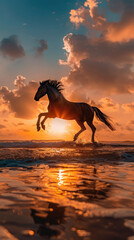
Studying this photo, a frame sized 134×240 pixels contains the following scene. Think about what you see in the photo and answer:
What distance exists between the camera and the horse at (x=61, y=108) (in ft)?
30.8

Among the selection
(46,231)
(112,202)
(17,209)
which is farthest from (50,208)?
(112,202)

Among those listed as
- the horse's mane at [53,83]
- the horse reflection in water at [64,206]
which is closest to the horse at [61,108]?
the horse's mane at [53,83]

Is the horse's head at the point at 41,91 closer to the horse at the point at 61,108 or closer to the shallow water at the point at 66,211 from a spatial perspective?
the horse at the point at 61,108

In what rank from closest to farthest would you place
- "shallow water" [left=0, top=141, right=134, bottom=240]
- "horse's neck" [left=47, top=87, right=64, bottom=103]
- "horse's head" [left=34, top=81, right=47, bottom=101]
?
"shallow water" [left=0, top=141, right=134, bottom=240]
"horse's head" [left=34, top=81, right=47, bottom=101]
"horse's neck" [left=47, top=87, right=64, bottom=103]

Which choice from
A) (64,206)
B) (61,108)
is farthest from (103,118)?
(64,206)

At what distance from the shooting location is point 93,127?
11203 mm

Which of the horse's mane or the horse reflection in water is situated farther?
the horse's mane

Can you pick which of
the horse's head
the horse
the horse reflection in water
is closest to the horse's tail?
the horse

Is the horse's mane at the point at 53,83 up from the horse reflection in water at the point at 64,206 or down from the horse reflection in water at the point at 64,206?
up

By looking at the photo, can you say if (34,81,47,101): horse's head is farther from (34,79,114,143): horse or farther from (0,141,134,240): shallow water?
(0,141,134,240): shallow water

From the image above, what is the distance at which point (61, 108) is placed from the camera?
9781 mm

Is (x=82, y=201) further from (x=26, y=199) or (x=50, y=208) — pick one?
(x=26, y=199)

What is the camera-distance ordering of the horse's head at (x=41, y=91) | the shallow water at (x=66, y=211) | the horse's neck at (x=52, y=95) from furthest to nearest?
the horse's neck at (x=52, y=95)
the horse's head at (x=41, y=91)
the shallow water at (x=66, y=211)

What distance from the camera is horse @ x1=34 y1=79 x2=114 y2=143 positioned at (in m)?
→ 9.40
